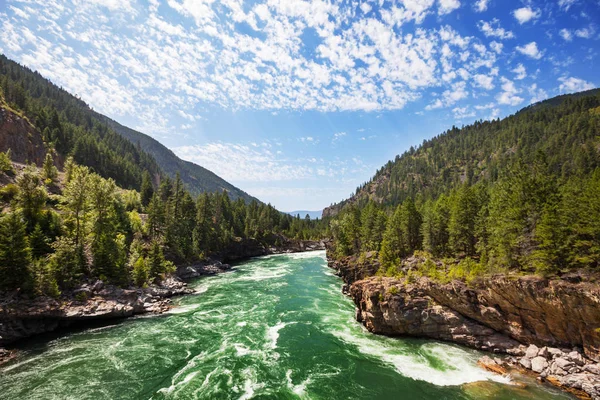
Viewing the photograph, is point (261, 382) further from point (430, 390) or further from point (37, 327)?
point (37, 327)

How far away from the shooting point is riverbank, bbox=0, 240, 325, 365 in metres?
30.5

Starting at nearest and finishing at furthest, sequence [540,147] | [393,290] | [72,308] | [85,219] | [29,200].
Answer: [72,308]
[393,290]
[29,200]
[85,219]
[540,147]

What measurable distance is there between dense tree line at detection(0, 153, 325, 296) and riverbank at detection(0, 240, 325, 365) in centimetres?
153

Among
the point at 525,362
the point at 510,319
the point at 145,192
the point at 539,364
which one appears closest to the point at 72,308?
the point at 525,362

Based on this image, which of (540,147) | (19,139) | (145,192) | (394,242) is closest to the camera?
(394,242)

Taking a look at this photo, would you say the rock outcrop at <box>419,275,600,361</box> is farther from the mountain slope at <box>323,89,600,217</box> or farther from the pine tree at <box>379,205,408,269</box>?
the mountain slope at <box>323,89,600,217</box>

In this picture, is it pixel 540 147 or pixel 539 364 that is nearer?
pixel 539 364

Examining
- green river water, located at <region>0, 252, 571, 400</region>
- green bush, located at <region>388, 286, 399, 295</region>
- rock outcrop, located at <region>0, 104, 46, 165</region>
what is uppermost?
rock outcrop, located at <region>0, 104, 46, 165</region>

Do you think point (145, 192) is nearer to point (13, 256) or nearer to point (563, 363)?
point (13, 256)

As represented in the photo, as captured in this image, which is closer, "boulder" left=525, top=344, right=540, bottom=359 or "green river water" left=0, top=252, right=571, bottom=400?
"green river water" left=0, top=252, right=571, bottom=400

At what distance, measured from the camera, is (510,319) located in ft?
99.3

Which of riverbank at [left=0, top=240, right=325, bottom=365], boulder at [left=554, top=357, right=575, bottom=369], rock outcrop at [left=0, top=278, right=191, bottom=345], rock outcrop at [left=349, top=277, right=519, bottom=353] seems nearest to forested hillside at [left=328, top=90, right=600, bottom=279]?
rock outcrop at [left=349, top=277, right=519, bottom=353]

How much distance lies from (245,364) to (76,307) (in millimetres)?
24827

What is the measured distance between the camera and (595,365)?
2395cm
